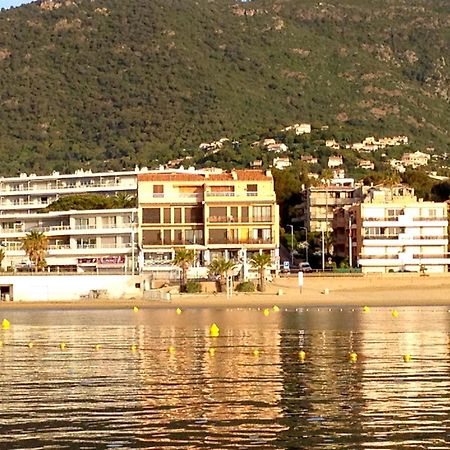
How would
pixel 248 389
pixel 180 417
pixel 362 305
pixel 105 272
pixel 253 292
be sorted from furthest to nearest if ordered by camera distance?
pixel 105 272 → pixel 253 292 → pixel 362 305 → pixel 248 389 → pixel 180 417

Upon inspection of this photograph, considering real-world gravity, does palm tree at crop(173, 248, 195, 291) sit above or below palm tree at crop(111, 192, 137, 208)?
below

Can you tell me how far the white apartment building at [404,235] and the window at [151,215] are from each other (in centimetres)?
2010

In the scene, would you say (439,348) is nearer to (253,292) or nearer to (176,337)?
(176,337)

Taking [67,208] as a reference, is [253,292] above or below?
below

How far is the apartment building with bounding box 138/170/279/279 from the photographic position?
381 feet

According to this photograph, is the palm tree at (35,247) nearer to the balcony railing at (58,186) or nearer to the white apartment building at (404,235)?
the balcony railing at (58,186)

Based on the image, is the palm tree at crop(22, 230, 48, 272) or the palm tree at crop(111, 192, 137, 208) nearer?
the palm tree at crop(22, 230, 48, 272)

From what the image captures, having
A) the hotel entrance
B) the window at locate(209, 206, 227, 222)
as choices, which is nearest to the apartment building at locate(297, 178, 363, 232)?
the window at locate(209, 206, 227, 222)

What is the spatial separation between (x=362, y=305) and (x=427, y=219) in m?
30.2

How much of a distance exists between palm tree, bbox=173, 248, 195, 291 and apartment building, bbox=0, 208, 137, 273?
687cm

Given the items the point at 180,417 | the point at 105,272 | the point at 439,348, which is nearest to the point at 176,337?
the point at 439,348

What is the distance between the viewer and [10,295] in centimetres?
10781

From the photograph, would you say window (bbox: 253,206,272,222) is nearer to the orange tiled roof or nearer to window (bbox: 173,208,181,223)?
the orange tiled roof

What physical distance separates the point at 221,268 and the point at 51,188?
44.0 metres
